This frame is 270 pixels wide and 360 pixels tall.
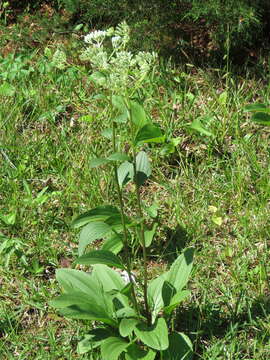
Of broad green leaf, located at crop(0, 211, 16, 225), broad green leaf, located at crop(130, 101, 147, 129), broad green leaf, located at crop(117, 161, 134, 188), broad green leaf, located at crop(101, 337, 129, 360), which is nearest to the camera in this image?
broad green leaf, located at crop(101, 337, 129, 360)

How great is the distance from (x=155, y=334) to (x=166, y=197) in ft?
4.06

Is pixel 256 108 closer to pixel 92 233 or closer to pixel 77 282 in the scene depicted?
pixel 92 233

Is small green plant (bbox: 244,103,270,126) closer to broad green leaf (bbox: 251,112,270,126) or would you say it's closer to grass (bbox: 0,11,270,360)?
broad green leaf (bbox: 251,112,270,126)

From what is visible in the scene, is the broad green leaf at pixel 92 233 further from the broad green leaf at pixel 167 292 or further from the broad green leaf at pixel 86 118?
the broad green leaf at pixel 86 118

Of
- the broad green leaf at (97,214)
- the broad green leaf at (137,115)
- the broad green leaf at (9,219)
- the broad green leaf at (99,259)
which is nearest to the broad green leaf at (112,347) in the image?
the broad green leaf at (99,259)

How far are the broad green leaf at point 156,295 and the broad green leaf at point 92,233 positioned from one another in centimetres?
34

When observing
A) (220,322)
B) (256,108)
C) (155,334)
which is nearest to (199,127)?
(256,108)

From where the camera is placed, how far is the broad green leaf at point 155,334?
2.60 metres

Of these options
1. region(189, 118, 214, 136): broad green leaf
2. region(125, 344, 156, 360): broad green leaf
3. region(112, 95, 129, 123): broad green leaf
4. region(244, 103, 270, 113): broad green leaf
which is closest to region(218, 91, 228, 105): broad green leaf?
region(189, 118, 214, 136): broad green leaf

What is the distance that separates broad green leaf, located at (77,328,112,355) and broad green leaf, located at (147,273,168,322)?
240 millimetres

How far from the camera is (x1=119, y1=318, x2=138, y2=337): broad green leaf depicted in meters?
2.59

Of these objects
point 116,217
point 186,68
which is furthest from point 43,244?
point 186,68

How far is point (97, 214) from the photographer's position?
3178 millimetres

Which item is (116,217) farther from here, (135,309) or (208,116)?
(208,116)
